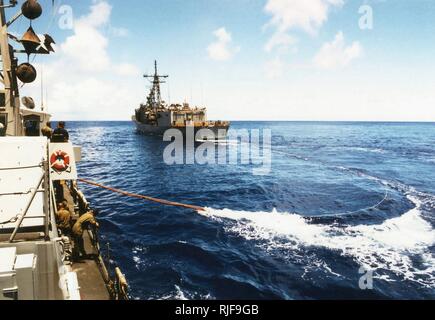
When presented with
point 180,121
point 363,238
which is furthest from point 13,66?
point 180,121

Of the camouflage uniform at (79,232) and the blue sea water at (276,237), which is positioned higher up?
the camouflage uniform at (79,232)

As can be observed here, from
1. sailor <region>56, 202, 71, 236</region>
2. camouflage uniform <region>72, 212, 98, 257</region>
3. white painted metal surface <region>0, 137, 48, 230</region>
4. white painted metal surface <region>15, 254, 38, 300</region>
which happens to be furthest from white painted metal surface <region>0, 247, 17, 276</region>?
sailor <region>56, 202, 71, 236</region>

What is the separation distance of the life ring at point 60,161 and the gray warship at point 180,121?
57948 millimetres

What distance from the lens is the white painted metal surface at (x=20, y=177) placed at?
6.93 m

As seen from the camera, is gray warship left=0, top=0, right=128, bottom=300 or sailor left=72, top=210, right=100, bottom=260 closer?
gray warship left=0, top=0, right=128, bottom=300

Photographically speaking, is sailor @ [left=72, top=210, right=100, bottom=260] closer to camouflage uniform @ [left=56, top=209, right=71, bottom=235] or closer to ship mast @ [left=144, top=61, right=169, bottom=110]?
camouflage uniform @ [left=56, top=209, right=71, bottom=235]

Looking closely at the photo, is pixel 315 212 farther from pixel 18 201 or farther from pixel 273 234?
pixel 18 201

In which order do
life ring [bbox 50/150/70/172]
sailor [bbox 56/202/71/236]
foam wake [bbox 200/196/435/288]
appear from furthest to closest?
foam wake [bbox 200/196/435/288]
sailor [bbox 56/202/71/236]
life ring [bbox 50/150/70/172]

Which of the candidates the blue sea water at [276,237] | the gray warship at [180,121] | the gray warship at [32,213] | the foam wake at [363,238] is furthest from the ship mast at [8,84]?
the gray warship at [180,121]

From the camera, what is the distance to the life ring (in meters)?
8.73

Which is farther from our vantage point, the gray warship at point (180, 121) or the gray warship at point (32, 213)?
the gray warship at point (180, 121)

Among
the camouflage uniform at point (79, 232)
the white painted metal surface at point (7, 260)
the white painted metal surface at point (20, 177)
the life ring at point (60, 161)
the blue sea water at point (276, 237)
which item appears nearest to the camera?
the white painted metal surface at point (7, 260)

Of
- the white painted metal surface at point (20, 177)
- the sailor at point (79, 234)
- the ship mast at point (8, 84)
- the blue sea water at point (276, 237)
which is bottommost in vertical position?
the blue sea water at point (276, 237)

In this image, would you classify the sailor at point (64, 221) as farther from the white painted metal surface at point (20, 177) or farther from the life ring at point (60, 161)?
the white painted metal surface at point (20, 177)
